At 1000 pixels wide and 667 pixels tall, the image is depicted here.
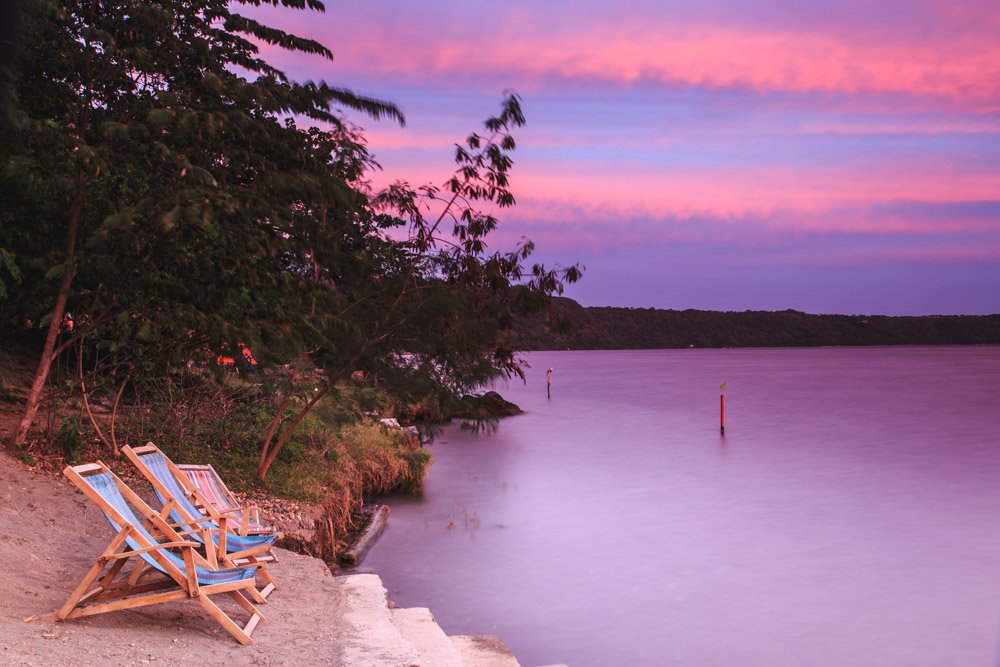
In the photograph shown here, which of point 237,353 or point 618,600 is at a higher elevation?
point 237,353

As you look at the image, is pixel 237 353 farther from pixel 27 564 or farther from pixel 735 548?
pixel 735 548

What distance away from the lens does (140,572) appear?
19.2ft

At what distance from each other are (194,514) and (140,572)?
850mm

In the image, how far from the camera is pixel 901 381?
9100cm

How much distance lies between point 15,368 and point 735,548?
14.6 metres

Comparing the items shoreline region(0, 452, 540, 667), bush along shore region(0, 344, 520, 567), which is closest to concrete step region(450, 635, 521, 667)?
shoreline region(0, 452, 540, 667)

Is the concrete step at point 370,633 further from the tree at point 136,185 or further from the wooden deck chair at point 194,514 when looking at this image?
the tree at point 136,185

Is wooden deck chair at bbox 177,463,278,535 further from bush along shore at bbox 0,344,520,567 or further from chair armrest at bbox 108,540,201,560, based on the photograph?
bush along shore at bbox 0,344,520,567

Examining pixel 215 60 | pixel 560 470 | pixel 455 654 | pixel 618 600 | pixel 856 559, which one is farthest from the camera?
pixel 560 470

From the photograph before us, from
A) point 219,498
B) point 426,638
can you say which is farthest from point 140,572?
point 426,638

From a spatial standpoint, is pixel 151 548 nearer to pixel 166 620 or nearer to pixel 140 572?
pixel 140 572

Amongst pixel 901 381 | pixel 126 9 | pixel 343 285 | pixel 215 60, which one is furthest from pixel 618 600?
pixel 901 381

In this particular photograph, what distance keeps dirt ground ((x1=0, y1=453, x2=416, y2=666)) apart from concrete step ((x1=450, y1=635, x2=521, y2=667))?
115cm

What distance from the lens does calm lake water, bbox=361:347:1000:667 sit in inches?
500
